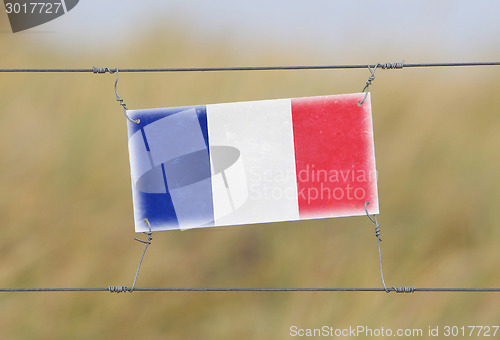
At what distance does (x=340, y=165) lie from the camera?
6.56 ft

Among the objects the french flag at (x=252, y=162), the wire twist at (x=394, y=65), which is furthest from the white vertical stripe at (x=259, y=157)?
the wire twist at (x=394, y=65)

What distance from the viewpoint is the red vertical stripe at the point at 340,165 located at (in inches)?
78.7

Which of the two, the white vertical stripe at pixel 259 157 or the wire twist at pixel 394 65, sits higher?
the wire twist at pixel 394 65

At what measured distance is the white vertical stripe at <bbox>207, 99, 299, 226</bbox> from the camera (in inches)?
78.9

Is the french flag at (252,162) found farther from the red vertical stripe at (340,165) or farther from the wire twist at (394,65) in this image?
the wire twist at (394,65)

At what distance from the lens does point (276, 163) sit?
2010 millimetres

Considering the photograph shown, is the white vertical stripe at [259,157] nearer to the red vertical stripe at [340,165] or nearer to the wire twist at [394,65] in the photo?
the red vertical stripe at [340,165]

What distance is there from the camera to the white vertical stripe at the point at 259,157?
2004mm

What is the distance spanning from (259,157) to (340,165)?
0.29 metres

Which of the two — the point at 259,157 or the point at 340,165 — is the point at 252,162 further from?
the point at 340,165

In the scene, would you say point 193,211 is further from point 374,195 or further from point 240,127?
point 374,195

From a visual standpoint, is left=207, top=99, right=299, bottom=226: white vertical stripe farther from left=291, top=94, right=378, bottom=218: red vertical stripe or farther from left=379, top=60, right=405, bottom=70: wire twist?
left=379, top=60, right=405, bottom=70: wire twist

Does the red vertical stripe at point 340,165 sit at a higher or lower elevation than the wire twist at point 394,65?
lower

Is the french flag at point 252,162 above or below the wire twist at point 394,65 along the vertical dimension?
below
